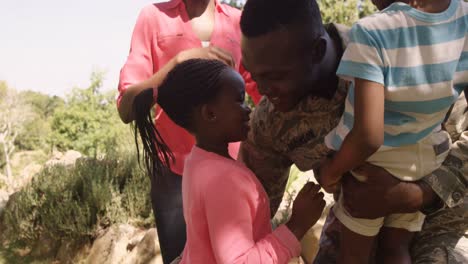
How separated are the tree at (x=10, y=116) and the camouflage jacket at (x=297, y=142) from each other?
3366cm

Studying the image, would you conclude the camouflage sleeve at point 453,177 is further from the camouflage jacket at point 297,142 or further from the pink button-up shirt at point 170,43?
the pink button-up shirt at point 170,43

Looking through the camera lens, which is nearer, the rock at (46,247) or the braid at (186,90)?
the braid at (186,90)

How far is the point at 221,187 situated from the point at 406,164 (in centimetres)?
52

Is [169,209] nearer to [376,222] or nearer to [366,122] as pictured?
[376,222]

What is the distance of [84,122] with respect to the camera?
17.8 meters

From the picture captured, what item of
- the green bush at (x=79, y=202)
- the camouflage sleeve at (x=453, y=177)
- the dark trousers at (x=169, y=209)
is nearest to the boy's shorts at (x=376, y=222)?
the camouflage sleeve at (x=453, y=177)

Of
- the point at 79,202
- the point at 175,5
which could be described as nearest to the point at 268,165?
the point at 175,5

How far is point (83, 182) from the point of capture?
21.2ft

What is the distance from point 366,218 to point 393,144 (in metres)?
0.25

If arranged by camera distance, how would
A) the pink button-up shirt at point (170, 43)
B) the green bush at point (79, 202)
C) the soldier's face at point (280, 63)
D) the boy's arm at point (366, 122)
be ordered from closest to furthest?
the boy's arm at point (366, 122) < the soldier's face at point (280, 63) < the pink button-up shirt at point (170, 43) < the green bush at point (79, 202)

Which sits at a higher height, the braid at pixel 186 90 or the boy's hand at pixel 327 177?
the braid at pixel 186 90

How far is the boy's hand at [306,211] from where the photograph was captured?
1454mm

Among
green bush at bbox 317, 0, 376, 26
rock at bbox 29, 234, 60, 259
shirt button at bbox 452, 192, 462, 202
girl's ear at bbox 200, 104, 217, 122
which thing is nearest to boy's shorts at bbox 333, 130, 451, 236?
shirt button at bbox 452, 192, 462, 202

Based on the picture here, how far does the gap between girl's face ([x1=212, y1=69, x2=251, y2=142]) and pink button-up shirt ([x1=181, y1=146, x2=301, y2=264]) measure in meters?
0.09
